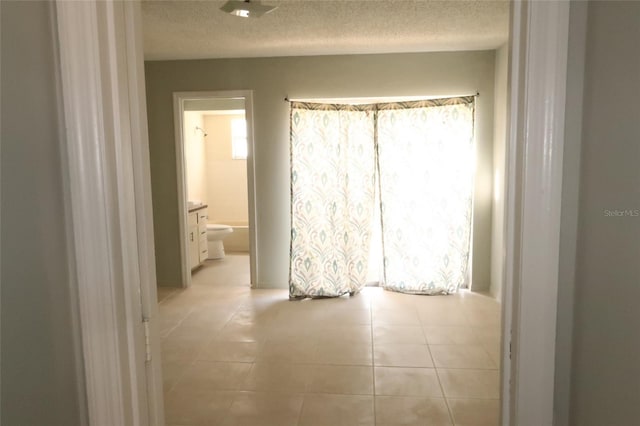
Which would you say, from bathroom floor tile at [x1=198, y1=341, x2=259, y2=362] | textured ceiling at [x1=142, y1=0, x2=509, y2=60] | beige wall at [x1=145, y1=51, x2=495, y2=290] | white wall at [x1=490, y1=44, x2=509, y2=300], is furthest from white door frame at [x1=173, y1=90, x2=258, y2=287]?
white wall at [x1=490, y1=44, x2=509, y2=300]

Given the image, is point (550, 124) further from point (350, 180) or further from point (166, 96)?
point (166, 96)

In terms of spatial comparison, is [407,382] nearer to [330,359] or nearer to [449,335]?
[330,359]

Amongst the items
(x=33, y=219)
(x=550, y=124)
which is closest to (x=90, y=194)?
(x=33, y=219)

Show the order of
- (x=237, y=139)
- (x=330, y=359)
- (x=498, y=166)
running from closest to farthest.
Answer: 1. (x=330, y=359)
2. (x=498, y=166)
3. (x=237, y=139)

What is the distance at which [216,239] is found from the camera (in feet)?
19.5

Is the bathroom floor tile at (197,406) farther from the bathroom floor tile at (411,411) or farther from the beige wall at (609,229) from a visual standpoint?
the beige wall at (609,229)

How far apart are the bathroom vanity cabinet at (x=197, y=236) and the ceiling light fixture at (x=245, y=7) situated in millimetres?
2779

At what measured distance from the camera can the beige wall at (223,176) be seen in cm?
700

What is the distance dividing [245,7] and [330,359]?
235 cm

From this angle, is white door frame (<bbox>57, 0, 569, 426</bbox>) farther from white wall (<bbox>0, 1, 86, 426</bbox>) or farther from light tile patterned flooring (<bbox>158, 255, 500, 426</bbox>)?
light tile patterned flooring (<bbox>158, 255, 500, 426</bbox>)

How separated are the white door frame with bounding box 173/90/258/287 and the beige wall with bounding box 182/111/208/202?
6.01 ft

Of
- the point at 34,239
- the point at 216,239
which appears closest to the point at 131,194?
the point at 34,239

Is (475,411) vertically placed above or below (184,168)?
below

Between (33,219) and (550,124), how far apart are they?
103 centimetres
